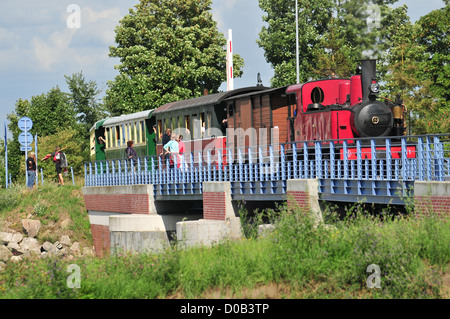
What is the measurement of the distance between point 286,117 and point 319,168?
15.6ft

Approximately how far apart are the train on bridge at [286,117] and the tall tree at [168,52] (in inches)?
613

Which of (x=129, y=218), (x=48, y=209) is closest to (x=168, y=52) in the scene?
(x=48, y=209)

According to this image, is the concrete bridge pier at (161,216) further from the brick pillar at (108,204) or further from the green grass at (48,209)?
the green grass at (48,209)

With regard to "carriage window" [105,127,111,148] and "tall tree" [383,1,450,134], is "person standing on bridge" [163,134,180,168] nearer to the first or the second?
"carriage window" [105,127,111,148]

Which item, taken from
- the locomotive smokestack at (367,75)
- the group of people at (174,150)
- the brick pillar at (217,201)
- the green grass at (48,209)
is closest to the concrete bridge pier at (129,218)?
the green grass at (48,209)

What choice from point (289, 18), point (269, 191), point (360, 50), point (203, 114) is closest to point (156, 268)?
point (269, 191)

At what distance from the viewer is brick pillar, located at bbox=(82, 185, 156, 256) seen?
91.5 ft

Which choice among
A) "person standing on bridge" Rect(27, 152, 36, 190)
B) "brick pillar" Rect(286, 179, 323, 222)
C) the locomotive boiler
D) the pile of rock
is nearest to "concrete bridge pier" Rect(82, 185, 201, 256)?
the pile of rock

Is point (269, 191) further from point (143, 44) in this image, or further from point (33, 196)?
point (143, 44)

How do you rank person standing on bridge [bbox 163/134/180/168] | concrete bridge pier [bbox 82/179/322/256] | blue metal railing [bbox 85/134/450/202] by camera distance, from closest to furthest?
blue metal railing [bbox 85/134/450/202], concrete bridge pier [bbox 82/179/322/256], person standing on bridge [bbox 163/134/180/168]

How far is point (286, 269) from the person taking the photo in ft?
41.1

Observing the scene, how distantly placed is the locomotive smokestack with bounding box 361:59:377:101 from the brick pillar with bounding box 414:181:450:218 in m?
5.56
